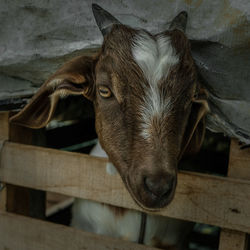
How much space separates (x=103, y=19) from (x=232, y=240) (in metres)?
1.28

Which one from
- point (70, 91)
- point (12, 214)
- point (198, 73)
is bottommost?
point (12, 214)

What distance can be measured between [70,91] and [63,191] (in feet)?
2.02

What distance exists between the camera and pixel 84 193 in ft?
6.59

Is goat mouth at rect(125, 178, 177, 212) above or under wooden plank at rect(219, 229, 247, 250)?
above

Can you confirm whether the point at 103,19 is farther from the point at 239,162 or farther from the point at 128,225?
the point at 128,225

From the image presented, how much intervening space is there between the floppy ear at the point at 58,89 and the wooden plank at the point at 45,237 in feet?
2.02

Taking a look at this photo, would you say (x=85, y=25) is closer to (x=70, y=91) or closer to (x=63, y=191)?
(x=70, y=91)

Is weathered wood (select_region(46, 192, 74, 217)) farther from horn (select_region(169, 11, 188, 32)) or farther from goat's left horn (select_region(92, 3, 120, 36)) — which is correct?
horn (select_region(169, 11, 188, 32))

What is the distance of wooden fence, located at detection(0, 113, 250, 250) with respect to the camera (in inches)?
67.9

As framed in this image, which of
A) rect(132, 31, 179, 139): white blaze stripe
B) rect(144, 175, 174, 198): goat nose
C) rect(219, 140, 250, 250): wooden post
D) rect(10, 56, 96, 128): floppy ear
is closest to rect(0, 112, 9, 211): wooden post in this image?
rect(10, 56, 96, 128): floppy ear

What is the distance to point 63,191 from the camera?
6.79 feet

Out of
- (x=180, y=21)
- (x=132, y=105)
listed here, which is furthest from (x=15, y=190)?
(x=180, y=21)

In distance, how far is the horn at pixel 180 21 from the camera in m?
1.68

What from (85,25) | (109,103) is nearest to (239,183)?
(109,103)
